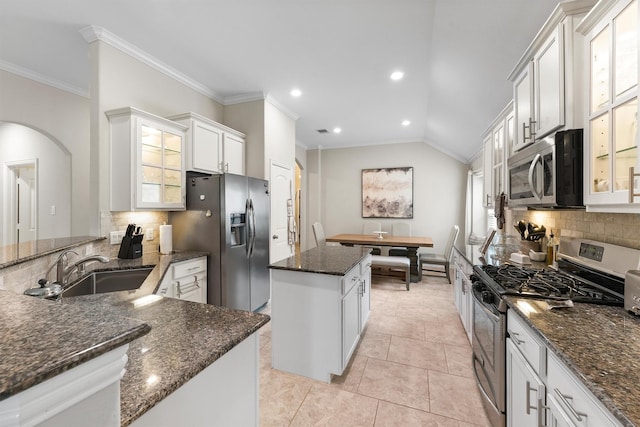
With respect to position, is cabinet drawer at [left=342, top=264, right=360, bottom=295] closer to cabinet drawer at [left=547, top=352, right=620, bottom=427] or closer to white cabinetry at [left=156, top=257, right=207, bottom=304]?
cabinet drawer at [left=547, top=352, right=620, bottom=427]

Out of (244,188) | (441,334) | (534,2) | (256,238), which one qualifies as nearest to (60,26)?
(244,188)

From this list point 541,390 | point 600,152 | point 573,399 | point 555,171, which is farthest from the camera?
point 555,171

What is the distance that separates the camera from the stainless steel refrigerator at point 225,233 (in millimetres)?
2820

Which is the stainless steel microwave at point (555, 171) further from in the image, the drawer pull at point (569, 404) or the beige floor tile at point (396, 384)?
the beige floor tile at point (396, 384)

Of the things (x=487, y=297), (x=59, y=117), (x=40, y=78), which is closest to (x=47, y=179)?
(x=59, y=117)

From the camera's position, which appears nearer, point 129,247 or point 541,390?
point 541,390

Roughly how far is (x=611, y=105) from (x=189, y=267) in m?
3.10

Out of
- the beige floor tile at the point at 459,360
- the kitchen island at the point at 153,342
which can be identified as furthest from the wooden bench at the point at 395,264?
the kitchen island at the point at 153,342

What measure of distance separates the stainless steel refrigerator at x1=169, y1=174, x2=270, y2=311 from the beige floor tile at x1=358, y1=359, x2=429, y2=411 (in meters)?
1.57

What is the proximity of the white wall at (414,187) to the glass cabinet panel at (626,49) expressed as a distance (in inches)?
189

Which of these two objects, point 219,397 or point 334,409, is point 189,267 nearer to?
point 334,409

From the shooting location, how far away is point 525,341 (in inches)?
47.0

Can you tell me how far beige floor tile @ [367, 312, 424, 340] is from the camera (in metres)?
2.88

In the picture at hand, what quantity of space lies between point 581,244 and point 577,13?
132 cm
